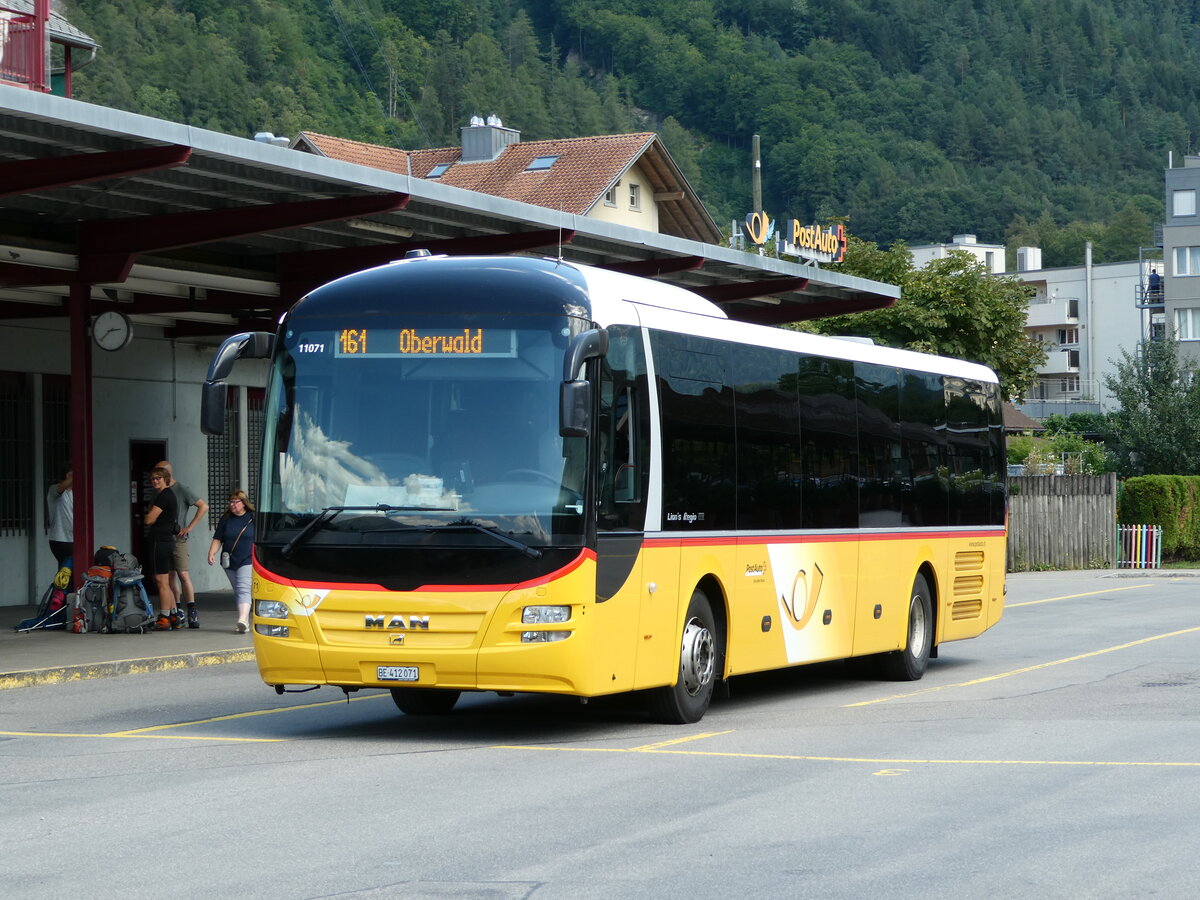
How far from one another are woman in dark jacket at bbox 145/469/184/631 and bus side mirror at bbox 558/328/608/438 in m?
10.8

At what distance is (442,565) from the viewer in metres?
11.2

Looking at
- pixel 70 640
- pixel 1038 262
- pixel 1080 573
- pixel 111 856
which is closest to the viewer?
pixel 111 856

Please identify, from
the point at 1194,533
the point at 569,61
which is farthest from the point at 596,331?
the point at 569,61

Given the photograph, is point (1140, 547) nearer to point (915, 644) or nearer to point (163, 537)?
point (915, 644)

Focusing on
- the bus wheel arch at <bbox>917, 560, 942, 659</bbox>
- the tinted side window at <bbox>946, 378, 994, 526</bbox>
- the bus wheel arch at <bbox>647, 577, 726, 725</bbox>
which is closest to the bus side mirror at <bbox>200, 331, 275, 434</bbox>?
the bus wheel arch at <bbox>647, 577, 726, 725</bbox>

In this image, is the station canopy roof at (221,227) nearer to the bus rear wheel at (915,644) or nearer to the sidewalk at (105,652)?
the sidewalk at (105,652)

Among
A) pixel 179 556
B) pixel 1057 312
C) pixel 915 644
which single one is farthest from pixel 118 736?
pixel 1057 312

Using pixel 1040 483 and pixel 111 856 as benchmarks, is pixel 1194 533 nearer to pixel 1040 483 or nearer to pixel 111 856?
pixel 1040 483

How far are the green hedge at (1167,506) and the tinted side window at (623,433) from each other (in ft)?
111

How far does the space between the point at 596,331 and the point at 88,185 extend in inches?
337

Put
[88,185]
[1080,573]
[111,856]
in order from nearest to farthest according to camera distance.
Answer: [111,856]
[88,185]
[1080,573]

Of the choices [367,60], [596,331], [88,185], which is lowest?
A: [596,331]

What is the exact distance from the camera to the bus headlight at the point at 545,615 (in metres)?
11.2

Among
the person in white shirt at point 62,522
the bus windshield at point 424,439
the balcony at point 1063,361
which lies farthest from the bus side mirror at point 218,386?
the balcony at point 1063,361
